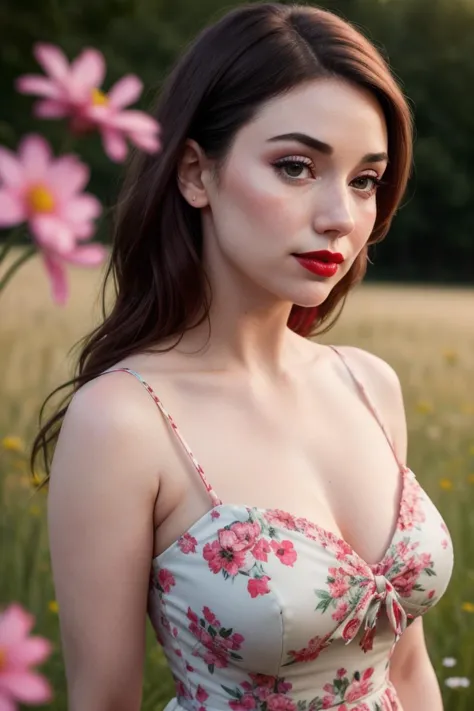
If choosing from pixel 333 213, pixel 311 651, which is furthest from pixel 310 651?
pixel 333 213

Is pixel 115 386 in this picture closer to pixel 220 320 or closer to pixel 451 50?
pixel 220 320

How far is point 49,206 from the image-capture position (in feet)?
1.28

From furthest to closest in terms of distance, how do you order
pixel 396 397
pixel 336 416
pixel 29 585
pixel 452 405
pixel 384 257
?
pixel 384 257 → pixel 452 405 → pixel 29 585 → pixel 396 397 → pixel 336 416

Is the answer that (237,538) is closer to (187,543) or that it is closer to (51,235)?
(187,543)

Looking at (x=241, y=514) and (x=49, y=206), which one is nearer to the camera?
(x=49, y=206)

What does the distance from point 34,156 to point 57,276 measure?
0.05m

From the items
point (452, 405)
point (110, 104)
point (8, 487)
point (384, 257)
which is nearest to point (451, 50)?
point (384, 257)

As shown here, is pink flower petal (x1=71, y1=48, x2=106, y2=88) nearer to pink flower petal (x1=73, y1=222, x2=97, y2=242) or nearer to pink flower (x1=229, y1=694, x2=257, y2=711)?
pink flower petal (x1=73, y1=222, x2=97, y2=242)

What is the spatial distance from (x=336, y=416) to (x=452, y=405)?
9.57ft

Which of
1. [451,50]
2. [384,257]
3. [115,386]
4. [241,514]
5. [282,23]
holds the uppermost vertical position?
[282,23]

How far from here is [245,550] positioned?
145 cm

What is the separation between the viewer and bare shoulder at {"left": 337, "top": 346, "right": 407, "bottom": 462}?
187 cm

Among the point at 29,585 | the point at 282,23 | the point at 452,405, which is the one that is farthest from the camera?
the point at 452,405

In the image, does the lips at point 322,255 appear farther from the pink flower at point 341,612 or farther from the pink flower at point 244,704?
the pink flower at point 244,704
